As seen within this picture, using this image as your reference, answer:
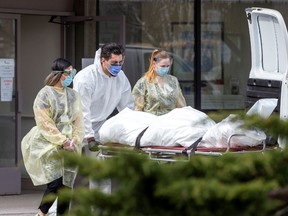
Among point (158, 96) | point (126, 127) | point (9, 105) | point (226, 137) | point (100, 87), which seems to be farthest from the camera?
point (9, 105)

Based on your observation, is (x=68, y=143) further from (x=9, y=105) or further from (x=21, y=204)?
(x=9, y=105)

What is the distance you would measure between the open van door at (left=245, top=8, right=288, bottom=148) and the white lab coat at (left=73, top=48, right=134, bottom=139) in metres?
1.23

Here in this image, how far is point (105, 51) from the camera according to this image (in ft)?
28.0

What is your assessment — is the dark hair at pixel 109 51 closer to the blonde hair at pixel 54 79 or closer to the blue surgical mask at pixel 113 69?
the blue surgical mask at pixel 113 69

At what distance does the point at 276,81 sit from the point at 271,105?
0.74m

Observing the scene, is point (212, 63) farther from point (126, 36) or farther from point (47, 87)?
point (47, 87)

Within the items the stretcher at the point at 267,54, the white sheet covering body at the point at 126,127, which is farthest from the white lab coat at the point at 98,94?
the stretcher at the point at 267,54

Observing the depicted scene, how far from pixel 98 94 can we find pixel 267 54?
5.23 ft

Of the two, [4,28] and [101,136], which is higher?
[4,28]

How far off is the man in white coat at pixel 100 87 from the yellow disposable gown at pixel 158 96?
175mm

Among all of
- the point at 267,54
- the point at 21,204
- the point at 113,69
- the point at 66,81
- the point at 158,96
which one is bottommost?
the point at 21,204

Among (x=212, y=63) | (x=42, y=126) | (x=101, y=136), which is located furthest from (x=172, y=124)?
(x=212, y=63)

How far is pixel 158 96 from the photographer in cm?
865

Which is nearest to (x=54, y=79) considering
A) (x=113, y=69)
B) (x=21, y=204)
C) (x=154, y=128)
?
(x=113, y=69)
